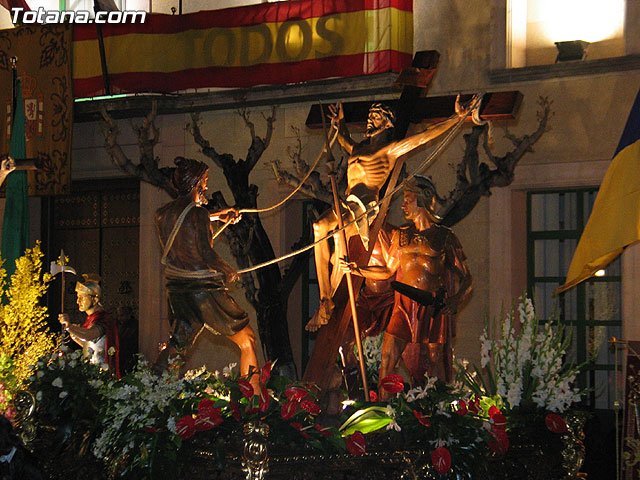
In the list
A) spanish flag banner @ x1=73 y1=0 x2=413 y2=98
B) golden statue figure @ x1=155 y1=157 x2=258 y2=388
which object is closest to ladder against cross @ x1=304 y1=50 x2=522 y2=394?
golden statue figure @ x1=155 y1=157 x2=258 y2=388

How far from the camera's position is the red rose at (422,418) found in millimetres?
6010

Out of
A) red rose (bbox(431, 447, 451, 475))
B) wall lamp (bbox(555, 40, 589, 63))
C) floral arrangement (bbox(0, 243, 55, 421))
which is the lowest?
red rose (bbox(431, 447, 451, 475))

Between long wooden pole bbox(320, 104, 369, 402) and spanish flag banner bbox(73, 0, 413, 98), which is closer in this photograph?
long wooden pole bbox(320, 104, 369, 402)

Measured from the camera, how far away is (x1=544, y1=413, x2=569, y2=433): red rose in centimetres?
651

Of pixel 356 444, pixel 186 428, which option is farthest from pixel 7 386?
pixel 356 444

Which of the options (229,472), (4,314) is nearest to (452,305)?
(229,472)

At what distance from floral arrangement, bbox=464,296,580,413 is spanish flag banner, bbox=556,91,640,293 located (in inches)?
17.5

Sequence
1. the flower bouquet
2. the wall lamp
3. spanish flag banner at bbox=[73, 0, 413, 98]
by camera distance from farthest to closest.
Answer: spanish flag banner at bbox=[73, 0, 413, 98] → the wall lamp → the flower bouquet

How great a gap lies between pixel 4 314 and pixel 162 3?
26.8ft

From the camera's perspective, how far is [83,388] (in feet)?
22.6

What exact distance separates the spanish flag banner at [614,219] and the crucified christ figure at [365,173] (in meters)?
1.27

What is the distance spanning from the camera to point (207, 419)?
5.88 metres

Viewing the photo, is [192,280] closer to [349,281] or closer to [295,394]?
[349,281]

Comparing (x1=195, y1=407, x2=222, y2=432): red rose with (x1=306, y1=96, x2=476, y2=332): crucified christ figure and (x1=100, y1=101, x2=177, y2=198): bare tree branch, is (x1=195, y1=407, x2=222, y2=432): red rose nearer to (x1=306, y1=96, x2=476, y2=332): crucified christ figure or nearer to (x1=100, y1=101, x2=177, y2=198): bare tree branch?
(x1=306, y1=96, x2=476, y2=332): crucified christ figure
